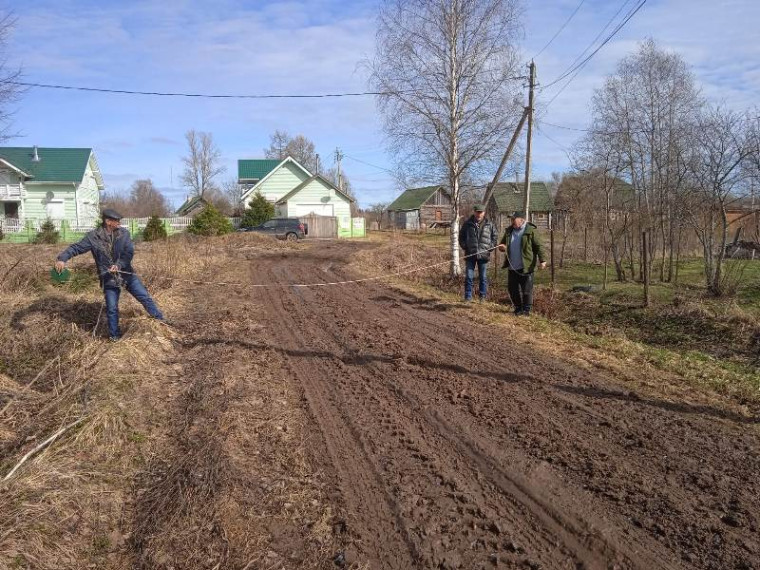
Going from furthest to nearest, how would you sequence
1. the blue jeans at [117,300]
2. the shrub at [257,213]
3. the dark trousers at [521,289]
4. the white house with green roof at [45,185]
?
the shrub at [257,213], the white house with green roof at [45,185], the dark trousers at [521,289], the blue jeans at [117,300]

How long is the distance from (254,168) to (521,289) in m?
49.3

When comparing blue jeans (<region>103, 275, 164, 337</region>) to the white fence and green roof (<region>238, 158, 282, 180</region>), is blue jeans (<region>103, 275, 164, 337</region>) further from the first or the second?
green roof (<region>238, 158, 282, 180</region>)

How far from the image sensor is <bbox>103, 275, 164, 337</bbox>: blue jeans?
26.0ft

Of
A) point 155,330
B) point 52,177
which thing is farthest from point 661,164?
point 52,177

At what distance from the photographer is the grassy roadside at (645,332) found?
637cm

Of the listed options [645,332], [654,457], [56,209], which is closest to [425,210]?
[56,209]

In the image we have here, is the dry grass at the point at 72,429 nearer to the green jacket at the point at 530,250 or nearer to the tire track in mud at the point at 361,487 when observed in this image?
the tire track in mud at the point at 361,487

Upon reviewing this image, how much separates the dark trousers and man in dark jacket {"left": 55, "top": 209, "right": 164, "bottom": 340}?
5978 mm

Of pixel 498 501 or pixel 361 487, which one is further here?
pixel 361 487

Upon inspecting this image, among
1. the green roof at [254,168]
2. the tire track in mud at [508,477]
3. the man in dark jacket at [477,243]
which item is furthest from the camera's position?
the green roof at [254,168]

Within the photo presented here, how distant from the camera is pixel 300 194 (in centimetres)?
4409

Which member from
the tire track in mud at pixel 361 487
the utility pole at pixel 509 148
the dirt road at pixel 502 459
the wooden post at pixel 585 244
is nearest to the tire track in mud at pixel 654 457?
the dirt road at pixel 502 459

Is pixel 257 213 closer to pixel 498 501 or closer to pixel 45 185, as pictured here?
pixel 45 185

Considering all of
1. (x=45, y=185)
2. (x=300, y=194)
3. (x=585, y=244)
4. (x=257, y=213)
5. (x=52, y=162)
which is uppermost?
(x=52, y=162)
